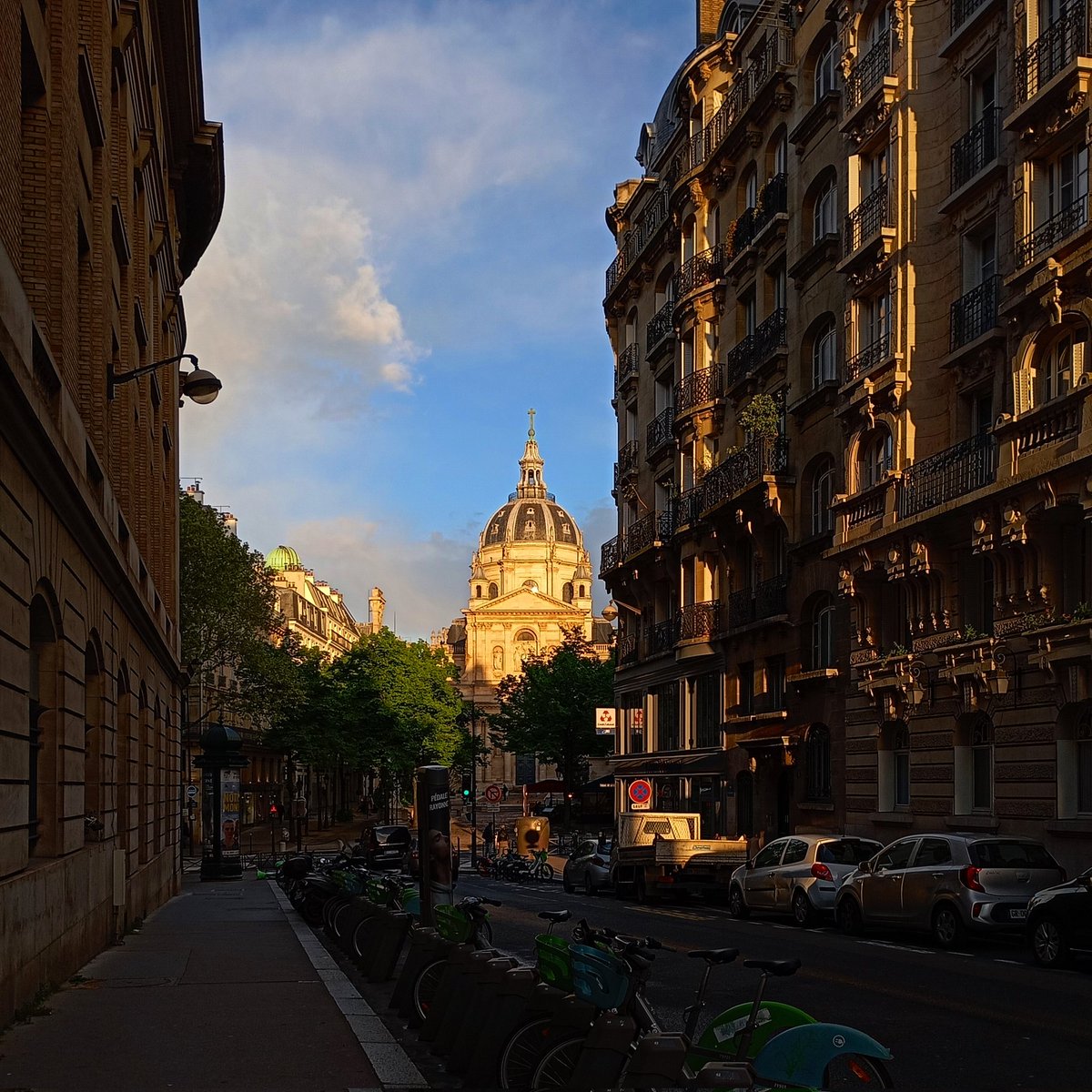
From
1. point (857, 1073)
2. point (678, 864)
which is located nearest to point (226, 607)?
point (678, 864)

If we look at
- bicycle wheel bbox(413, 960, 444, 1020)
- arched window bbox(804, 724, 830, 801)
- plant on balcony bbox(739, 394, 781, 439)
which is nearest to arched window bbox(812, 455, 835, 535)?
plant on balcony bbox(739, 394, 781, 439)

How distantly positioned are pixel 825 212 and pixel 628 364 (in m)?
19.3

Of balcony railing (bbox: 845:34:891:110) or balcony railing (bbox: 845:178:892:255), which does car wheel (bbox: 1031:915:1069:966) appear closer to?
balcony railing (bbox: 845:178:892:255)

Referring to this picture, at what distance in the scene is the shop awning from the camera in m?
44.2

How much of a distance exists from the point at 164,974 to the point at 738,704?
29616mm

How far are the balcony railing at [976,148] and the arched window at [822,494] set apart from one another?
885 centimetres

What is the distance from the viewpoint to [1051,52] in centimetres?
2714

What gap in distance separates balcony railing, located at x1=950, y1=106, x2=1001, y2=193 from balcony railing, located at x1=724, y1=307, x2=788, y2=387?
33.6ft

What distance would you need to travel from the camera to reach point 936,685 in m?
31.0

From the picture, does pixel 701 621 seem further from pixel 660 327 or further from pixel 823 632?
pixel 660 327

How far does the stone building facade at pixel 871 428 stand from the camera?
26953 mm

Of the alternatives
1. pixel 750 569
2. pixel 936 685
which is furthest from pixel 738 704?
pixel 936 685

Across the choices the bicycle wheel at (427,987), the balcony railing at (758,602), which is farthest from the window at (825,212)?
the bicycle wheel at (427,987)

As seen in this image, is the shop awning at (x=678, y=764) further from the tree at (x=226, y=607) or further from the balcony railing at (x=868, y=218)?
the tree at (x=226, y=607)
